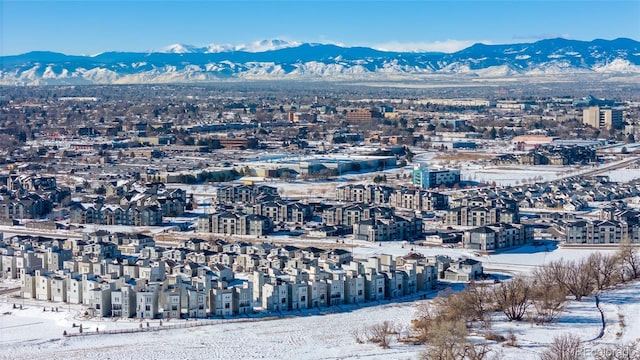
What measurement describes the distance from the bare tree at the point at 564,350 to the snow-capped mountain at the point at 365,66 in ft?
246

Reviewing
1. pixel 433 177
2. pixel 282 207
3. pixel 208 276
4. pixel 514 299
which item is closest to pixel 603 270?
pixel 514 299

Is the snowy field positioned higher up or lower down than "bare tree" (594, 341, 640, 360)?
lower down

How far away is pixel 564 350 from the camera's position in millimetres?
6414

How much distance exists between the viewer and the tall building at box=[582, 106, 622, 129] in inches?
1198

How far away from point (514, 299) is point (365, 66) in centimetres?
8181

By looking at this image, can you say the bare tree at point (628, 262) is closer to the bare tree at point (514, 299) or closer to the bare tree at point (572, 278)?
the bare tree at point (572, 278)

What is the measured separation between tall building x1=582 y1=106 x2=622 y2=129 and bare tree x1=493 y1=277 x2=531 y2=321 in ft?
74.7

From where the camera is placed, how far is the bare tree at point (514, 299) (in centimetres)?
787

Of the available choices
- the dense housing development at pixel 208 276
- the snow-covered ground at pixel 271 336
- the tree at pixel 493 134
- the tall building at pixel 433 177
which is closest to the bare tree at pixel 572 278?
the snow-covered ground at pixel 271 336

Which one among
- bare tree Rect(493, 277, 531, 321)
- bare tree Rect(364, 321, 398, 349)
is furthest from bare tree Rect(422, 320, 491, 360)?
bare tree Rect(493, 277, 531, 321)

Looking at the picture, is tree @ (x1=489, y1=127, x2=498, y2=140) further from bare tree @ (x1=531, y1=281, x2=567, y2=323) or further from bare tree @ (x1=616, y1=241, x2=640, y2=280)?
bare tree @ (x1=531, y1=281, x2=567, y2=323)

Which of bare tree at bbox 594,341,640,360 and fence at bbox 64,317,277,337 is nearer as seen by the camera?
bare tree at bbox 594,341,640,360

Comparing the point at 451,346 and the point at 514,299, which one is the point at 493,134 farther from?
the point at 451,346

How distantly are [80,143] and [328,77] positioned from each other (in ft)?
200
